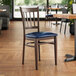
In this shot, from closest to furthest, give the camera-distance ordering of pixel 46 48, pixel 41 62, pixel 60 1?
pixel 41 62 → pixel 46 48 → pixel 60 1

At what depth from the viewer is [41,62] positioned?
3926mm

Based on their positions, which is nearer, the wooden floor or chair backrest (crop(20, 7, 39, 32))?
the wooden floor

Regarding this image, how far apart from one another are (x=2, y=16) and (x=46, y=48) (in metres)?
4.85

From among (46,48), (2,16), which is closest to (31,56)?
(46,48)

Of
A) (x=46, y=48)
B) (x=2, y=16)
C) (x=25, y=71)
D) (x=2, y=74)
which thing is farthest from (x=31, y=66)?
(x=2, y=16)

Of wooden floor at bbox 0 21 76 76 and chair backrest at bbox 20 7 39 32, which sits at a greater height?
chair backrest at bbox 20 7 39 32

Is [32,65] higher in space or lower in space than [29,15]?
lower

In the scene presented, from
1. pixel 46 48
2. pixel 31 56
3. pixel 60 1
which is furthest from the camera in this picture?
pixel 60 1

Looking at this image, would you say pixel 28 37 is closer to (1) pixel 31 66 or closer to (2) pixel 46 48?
(1) pixel 31 66

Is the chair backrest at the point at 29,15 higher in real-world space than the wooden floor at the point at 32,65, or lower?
higher

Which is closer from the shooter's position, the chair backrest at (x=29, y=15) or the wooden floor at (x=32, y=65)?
the wooden floor at (x=32, y=65)

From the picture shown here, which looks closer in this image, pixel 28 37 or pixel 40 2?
pixel 28 37

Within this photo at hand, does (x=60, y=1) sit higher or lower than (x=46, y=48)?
higher

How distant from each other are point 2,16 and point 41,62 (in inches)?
237
